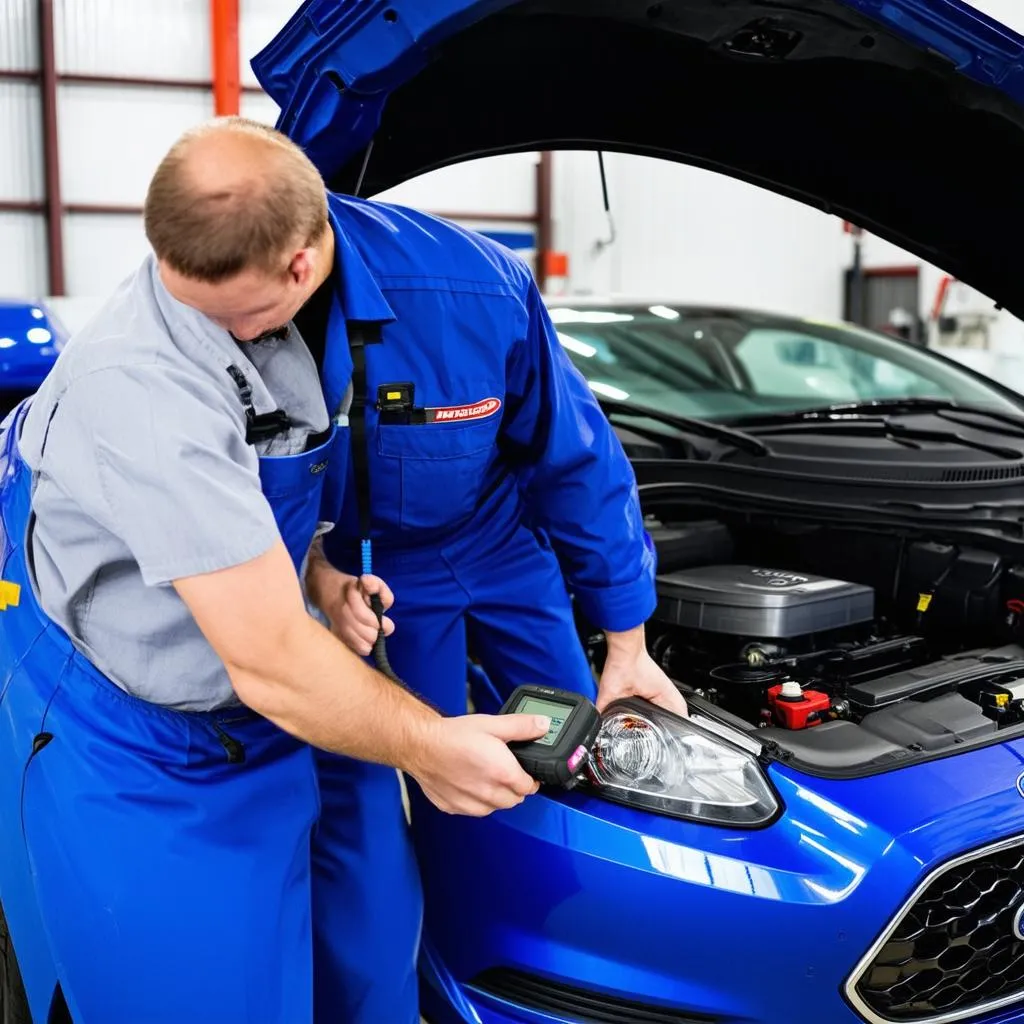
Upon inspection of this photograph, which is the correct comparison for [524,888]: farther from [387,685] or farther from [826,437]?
[826,437]

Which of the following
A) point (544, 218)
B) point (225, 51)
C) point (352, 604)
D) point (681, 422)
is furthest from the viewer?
point (544, 218)

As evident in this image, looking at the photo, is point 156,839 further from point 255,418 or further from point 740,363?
point 740,363

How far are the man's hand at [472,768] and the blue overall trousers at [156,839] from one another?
0.23 metres

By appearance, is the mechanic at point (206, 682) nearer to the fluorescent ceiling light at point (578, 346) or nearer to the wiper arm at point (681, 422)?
the wiper arm at point (681, 422)

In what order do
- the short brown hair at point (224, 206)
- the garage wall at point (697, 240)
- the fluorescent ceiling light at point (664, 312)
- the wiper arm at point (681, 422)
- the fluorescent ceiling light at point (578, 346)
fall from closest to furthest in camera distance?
1. the short brown hair at point (224, 206)
2. the wiper arm at point (681, 422)
3. the fluorescent ceiling light at point (578, 346)
4. the fluorescent ceiling light at point (664, 312)
5. the garage wall at point (697, 240)

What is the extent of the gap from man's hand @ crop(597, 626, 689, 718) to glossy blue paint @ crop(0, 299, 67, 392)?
121cm

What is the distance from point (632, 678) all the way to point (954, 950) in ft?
1.55

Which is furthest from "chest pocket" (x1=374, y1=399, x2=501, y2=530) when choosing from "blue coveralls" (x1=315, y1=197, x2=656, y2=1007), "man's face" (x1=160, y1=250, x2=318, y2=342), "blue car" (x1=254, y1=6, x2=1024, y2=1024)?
"blue car" (x1=254, y1=6, x2=1024, y2=1024)

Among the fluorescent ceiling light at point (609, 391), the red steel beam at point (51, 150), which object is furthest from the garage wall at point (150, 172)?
the fluorescent ceiling light at point (609, 391)

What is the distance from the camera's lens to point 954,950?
1.27m

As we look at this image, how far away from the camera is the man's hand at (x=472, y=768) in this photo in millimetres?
1107

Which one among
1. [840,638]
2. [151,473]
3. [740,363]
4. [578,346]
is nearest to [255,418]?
[151,473]

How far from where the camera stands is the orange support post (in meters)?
8.23

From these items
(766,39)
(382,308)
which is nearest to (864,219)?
(766,39)
